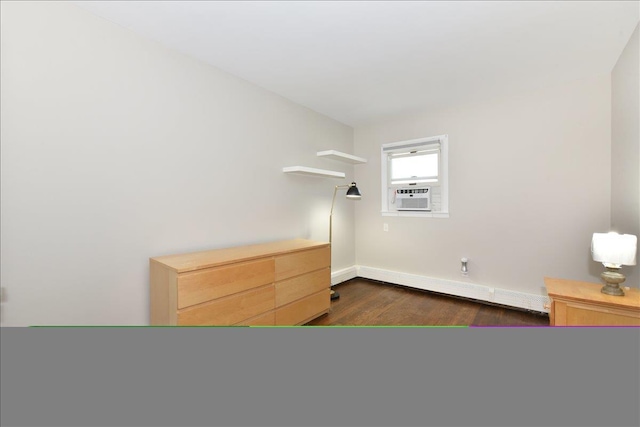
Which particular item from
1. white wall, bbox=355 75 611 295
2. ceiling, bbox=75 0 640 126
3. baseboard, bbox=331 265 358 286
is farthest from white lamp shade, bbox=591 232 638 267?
baseboard, bbox=331 265 358 286

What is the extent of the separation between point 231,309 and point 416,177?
309 cm

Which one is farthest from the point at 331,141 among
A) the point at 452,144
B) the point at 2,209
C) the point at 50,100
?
the point at 2,209

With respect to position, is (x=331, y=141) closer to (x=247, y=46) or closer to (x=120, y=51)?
(x=247, y=46)

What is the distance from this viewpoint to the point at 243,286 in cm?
245

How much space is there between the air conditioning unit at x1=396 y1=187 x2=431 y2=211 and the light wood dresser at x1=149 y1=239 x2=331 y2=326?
64.0 inches

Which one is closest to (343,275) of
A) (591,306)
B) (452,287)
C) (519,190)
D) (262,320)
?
(452,287)

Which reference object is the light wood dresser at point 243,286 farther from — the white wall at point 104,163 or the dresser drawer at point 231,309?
the white wall at point 104,163

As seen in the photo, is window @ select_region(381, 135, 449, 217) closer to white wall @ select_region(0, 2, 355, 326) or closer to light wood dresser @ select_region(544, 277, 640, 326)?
light wood dresser @ select_region(544, 277, 640, 326)

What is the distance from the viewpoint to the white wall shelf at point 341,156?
13.0 ft

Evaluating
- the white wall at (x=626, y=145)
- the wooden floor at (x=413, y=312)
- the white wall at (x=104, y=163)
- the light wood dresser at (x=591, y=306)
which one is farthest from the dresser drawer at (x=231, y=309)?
the white wall at (x=626, y=145)

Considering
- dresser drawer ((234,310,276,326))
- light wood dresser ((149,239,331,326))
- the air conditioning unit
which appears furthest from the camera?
the air conditioning unit

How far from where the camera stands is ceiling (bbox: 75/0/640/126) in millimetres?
2115

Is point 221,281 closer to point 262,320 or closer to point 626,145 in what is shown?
point 262,320

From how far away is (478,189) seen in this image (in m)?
3.78
